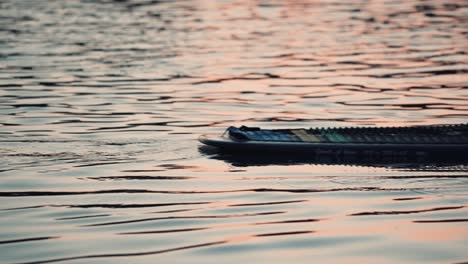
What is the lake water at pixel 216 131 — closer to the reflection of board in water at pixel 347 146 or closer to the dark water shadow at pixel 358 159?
the dark water shadow at pixel 358 159

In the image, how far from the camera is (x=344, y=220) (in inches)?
650

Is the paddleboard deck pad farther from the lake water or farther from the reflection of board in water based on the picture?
the lake water

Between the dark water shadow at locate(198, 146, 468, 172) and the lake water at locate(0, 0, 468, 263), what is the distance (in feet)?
0.26

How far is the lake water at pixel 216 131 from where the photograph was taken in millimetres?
15438

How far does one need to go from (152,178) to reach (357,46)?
79.6ft

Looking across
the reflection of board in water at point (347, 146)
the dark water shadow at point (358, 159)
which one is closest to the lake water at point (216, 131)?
the dark water shadow at point (358, 159)

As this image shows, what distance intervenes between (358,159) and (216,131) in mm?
4902

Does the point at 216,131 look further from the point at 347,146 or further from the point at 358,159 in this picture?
the point at 358,159

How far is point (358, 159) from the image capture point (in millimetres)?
21438

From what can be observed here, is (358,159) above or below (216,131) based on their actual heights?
below

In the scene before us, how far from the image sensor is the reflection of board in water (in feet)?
70.3

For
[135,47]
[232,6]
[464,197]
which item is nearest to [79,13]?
[232,6]

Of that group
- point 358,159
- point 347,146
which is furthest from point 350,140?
point 358,159

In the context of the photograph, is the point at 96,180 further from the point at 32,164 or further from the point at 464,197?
the point at 464,197
